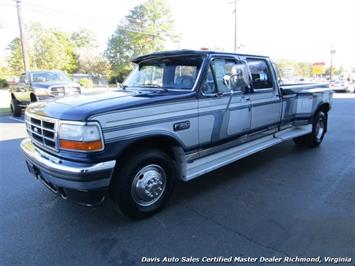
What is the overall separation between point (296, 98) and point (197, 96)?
303 cm

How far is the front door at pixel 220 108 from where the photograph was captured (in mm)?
3586

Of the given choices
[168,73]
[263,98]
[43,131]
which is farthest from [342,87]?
[43,131]

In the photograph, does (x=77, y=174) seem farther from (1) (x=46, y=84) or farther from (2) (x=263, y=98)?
(1) (x=46, y=84)

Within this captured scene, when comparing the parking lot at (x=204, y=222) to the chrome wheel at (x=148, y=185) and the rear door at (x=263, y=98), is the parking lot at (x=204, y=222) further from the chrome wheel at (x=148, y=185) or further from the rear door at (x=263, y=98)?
the rear door at (x=263, y=98)

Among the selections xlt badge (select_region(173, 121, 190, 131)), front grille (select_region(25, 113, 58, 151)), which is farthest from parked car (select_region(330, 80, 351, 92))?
front grille (select_region(25, 113, 58, 151))

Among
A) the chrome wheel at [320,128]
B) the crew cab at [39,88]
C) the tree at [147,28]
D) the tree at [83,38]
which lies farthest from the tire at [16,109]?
the tree at [83,38]

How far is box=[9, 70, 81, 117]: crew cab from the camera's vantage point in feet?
33.0

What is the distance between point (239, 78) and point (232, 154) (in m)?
1.17

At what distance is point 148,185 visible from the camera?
315 cm

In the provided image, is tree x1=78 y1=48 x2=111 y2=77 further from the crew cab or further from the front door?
the front door

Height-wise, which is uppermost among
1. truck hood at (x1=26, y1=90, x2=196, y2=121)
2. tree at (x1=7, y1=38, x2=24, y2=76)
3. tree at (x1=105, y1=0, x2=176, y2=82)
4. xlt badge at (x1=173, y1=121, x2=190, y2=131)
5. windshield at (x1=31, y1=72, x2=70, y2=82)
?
tree at (x1=105, y1=0, x2=176, y2=82)

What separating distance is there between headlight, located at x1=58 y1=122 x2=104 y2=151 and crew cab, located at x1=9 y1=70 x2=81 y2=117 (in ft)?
26.9

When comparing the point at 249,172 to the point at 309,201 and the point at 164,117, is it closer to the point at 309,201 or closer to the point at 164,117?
the point at 309,201

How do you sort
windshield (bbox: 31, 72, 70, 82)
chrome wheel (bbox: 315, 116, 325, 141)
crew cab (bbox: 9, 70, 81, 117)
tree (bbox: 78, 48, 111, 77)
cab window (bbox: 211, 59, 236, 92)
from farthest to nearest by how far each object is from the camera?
tree (bbox: 78, 48, 111, 77)
windshield (bbox: 31, 72, 70, 82)
crew cab (bbox: 9, 70, 81, 117)
chrome wheel (bbox: 315, 116, 325, 141)
cab window (bbox: 211, 59, 236, 92)
